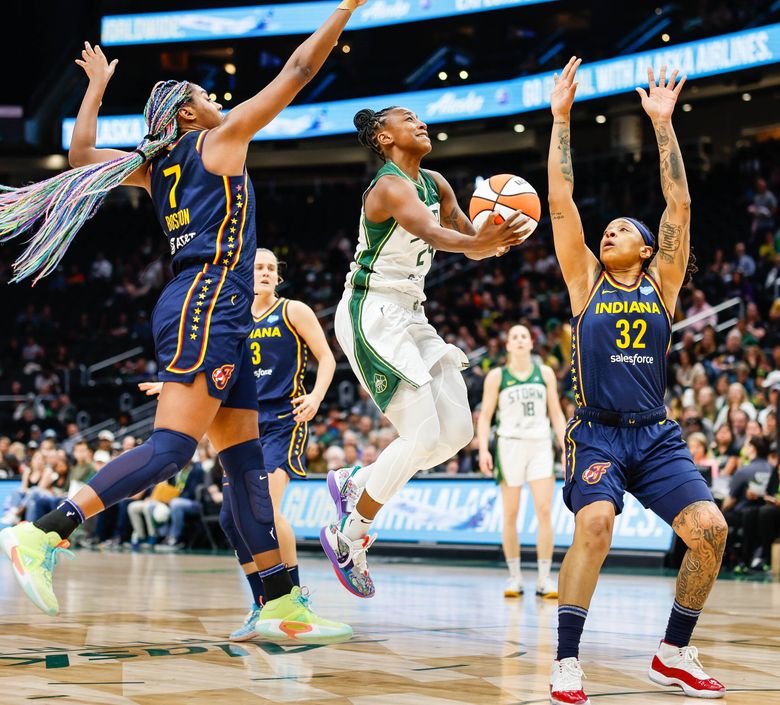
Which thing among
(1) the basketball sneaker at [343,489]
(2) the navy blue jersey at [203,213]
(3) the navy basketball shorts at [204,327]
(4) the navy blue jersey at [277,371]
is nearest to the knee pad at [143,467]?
(3) the navy basketball shorts at [204,327]

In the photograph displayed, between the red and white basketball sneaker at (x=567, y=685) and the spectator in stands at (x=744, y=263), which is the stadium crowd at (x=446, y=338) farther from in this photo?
the red and white basketball sneaker at (x=567, y=685)

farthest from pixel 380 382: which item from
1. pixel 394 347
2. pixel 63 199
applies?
pixel 63 199

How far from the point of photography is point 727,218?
2211 cm

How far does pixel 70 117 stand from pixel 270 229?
594 cm

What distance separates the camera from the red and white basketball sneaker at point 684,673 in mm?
4207

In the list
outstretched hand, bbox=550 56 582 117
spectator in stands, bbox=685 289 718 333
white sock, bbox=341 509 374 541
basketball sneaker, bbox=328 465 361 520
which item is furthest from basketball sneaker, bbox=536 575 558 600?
spectator in stands, bbox=685 289 718 333

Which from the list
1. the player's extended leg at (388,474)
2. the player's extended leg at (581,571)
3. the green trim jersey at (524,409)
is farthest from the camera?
the green trim jersey at (524,409)

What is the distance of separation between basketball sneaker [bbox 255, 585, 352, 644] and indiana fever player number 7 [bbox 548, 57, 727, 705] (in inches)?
51.5

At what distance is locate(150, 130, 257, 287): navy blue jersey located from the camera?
4848 millimetres

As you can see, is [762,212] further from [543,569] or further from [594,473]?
[594,473]

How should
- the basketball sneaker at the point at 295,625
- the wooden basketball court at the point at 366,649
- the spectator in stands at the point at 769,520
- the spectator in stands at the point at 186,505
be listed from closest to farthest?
the wooden basketball court at the point at 366,649 → the basketball sneaker at the point at 295,625 → the spectator in stands at the point at 769,520 → the spectator in stands at the point at 186,505

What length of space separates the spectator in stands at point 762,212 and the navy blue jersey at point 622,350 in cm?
1688

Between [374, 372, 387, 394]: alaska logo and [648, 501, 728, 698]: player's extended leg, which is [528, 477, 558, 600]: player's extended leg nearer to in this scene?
[374, 372, 387, 394]: alaska logo

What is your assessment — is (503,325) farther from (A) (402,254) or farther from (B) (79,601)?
(A) (402,254)
